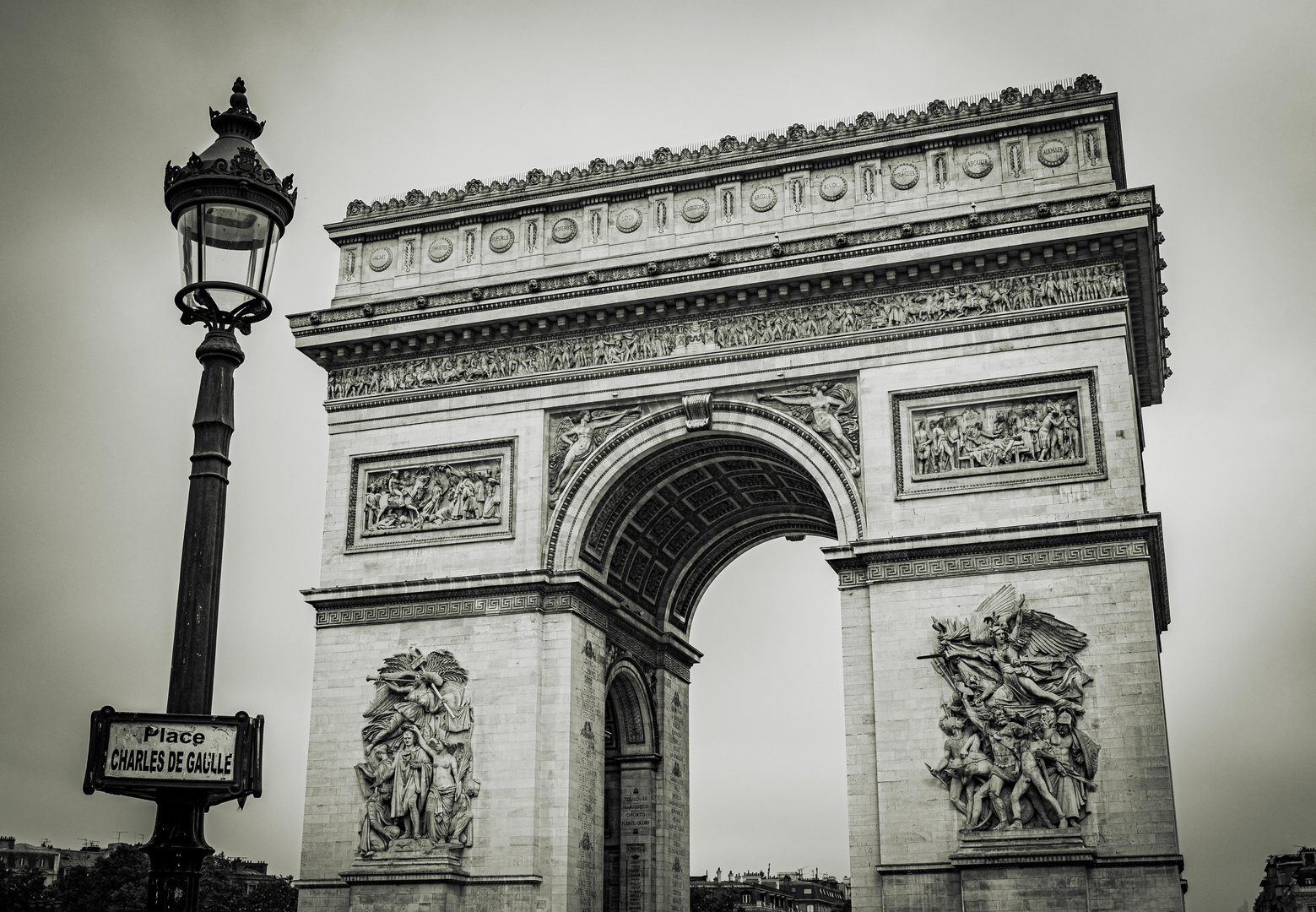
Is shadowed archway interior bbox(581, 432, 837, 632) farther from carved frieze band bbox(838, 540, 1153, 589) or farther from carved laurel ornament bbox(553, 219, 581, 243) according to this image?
carved laurel ornament bbox(553, 219, 581, 243)

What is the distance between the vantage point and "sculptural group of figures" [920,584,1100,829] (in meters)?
22.1

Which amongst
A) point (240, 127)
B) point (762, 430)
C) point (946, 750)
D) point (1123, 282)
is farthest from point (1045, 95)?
point (240, 127)

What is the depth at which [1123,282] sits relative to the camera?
79.9 feet

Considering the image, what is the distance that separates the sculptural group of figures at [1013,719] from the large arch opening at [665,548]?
12.6 ft

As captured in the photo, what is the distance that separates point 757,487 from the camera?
99.1 feet

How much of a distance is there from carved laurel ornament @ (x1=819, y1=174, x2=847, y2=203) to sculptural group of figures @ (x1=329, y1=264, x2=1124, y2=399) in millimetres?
2336

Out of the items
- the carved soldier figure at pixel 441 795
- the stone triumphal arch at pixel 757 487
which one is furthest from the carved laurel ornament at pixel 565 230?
the carved soldier figure at pixel 441 795

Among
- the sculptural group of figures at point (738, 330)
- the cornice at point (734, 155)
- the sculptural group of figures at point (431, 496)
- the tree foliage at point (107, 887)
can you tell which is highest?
the cornice at point (734, 155)

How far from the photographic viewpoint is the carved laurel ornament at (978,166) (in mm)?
26141

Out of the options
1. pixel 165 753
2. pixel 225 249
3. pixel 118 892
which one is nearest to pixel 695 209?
pixel 225 249

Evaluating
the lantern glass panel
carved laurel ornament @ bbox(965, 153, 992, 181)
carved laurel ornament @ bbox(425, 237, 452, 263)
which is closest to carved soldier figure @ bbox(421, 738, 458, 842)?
carved laurel ornament @ bbox(425, 237, 452, 263)

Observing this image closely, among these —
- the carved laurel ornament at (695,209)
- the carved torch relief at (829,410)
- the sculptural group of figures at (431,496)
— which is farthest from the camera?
the carved laurel ornament at (695,209)

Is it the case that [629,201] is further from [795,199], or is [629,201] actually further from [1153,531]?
[1153,531]

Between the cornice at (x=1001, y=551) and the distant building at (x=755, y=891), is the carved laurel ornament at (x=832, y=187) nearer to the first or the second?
the cornice at (x=1001, y=551)
